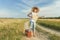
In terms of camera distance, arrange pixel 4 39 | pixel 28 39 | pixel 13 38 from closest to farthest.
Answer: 1. pixel 4 39
2. pixel 13 38
3. pixel 28 39

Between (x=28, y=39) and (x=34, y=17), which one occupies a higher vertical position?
(x=34, y=17)

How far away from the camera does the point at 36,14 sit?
8.96 meters

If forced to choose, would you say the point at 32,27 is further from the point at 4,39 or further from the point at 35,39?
the point at 4,39

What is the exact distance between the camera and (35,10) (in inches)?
352

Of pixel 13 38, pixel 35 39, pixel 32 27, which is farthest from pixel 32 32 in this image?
pixel 13 38

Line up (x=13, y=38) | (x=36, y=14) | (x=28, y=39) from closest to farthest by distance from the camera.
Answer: (x=13, y=38), (x=28, y=39), (x=36, y=14)

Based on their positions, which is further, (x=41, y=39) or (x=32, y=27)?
(x=32, y=27)

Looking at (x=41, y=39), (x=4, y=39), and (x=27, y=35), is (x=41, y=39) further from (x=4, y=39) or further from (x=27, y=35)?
(x=4, y=39)

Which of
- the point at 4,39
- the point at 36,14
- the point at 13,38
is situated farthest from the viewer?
the point at 36,14

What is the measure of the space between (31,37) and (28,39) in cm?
55

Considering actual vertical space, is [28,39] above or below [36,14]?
below

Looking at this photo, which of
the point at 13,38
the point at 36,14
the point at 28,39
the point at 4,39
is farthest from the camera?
the point at 36,14

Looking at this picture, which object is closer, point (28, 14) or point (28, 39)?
point (28, 39)

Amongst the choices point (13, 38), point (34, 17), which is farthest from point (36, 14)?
point (13, 38)
